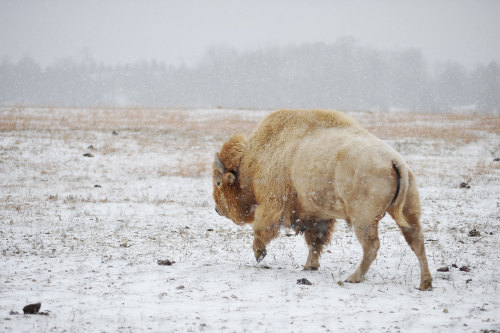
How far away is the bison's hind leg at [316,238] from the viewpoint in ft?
19.8

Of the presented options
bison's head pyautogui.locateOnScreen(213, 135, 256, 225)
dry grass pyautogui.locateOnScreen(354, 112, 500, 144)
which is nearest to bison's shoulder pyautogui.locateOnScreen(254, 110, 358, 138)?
bison's head pyautogui.locateOnScreen(213, 135, 256, 225)

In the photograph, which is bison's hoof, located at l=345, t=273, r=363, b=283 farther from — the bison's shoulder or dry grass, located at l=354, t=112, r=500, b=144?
→ dry grass, located at l=354, t=112, r=500, b=144

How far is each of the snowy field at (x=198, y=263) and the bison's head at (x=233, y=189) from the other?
0.73 m

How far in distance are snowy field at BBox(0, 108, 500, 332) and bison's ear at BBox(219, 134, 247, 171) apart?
147cm

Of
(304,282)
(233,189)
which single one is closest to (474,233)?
(304,282)

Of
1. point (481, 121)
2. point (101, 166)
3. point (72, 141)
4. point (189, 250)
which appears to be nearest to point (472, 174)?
point (189, 250)

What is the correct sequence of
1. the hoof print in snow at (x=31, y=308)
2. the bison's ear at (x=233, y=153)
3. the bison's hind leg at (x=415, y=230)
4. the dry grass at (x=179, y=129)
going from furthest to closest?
the dry grass at (x=179, y=129) → the bison's ear at (x=233, y=153) → the bison's hind leg at (x=415, y=230) → the hoof print in snow at (x=31, y=308)

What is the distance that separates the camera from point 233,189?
21.4 ft

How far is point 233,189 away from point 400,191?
8.63 ft

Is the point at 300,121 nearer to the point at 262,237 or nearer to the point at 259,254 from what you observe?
the point at 262,237

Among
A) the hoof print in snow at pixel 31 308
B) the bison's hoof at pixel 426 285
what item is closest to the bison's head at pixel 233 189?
the bison's hoof at pixel 426 285

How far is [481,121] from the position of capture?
1221 inches

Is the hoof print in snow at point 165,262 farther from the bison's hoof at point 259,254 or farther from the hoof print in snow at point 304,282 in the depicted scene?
the hoof print in snow at point 304,282

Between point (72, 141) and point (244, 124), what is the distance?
43.2ft
